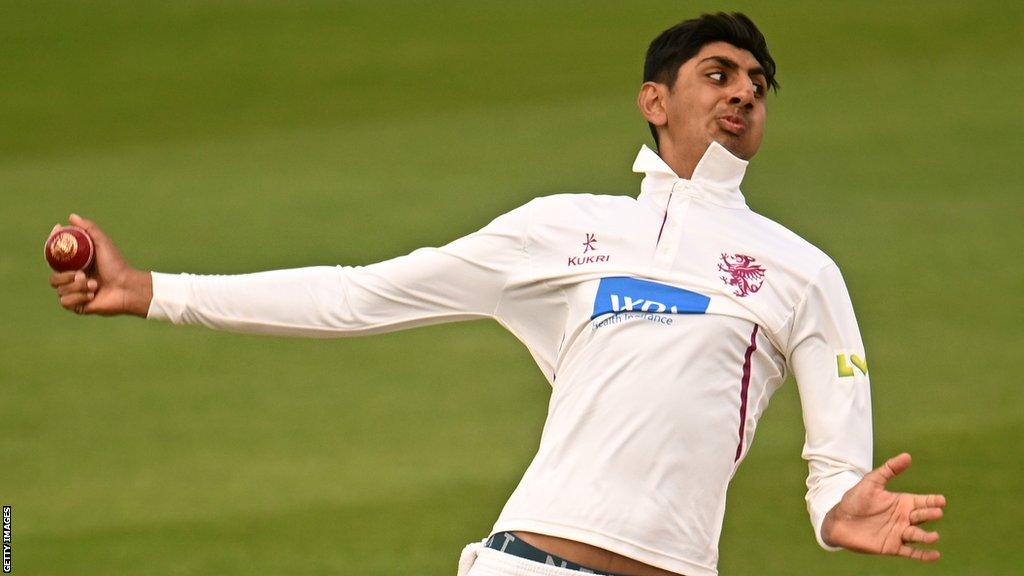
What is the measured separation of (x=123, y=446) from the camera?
8.59 m

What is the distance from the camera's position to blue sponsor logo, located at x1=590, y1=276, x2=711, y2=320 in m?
4.05

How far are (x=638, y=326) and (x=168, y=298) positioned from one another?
1.08m

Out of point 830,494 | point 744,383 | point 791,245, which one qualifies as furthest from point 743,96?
point 830,494

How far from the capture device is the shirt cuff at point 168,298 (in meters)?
3.97

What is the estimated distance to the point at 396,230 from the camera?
10797 mm

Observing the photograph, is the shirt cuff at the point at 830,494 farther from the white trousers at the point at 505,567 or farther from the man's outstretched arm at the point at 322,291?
the man's outstretched arm at the point at 322,291

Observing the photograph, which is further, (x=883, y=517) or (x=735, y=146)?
(x=735, y=146)

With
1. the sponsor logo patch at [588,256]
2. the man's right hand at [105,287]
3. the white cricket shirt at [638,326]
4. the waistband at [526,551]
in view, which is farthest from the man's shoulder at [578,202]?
the man's right hand at [105,287]

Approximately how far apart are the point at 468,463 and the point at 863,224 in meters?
3.63

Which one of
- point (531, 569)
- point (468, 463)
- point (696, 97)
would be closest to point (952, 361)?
point (468, 463)

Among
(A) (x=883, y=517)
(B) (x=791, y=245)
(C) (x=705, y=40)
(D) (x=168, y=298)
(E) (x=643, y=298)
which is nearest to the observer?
(A) (x=883, y=517)

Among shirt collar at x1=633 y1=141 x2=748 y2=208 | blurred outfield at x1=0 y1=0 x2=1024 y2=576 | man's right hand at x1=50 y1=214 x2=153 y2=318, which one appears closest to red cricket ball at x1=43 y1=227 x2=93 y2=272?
man's right hand at x1=50 y1=214 x2=153 y2=318

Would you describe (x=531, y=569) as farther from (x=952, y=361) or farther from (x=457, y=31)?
(x=457, y=31)

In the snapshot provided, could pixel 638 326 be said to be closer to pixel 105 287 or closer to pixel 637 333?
pixel 637 333
